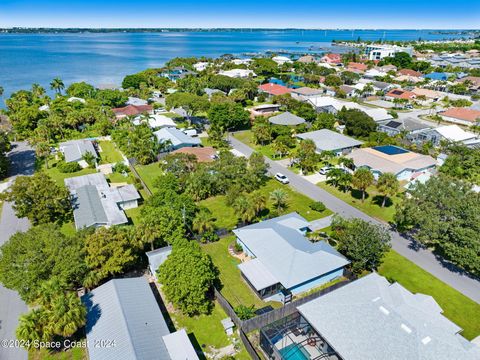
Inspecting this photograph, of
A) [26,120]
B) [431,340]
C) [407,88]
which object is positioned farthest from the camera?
[407,88]

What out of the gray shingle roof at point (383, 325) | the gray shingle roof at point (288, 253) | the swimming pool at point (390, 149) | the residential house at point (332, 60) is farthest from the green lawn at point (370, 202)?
the residential house at point (332, 60)

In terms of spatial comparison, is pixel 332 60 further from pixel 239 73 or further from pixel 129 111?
pixel 129 111

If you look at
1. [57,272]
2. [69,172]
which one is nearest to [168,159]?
[69,172]

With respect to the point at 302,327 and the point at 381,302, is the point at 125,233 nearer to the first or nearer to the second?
the point at 302,327

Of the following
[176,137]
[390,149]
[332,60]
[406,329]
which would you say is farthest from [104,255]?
[332,60]

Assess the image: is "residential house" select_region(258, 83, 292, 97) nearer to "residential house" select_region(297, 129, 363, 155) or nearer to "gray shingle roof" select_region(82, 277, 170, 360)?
"residential house" select_region(297, 129, 363, 155)

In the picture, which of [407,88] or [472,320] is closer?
[472,320]

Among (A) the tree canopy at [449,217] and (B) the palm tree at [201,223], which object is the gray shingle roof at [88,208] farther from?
(A) the tree canopy at [449,217]
